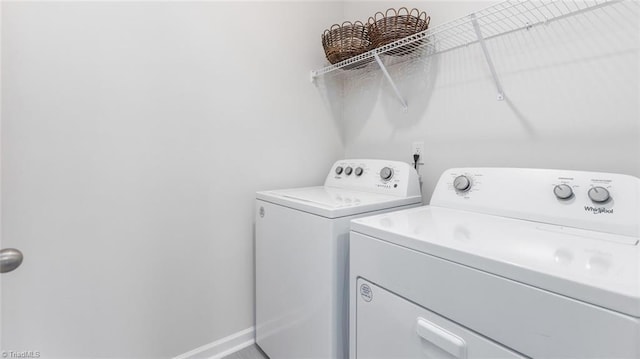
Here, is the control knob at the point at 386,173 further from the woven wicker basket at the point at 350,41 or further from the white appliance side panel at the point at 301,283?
the woven wicker basket at the point at 350,41

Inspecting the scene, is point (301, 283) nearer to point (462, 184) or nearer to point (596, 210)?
point (462, 184)

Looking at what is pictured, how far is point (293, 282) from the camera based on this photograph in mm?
1219

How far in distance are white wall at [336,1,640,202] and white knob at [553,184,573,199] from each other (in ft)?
0.69

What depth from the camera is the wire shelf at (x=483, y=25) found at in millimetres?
1012

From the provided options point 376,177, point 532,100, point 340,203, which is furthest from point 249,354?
point 532,100

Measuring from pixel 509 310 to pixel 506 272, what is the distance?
0.25 ft

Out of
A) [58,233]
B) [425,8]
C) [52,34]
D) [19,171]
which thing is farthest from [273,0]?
[58,233]

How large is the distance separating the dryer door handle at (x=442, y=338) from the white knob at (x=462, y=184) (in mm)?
593

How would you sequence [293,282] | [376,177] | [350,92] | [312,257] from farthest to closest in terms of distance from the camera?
[350,92]
[376,177]
[293,282]
[312,257]

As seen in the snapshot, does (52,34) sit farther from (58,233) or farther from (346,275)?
(346,275)

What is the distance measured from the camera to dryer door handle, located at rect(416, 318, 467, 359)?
0.65 metres

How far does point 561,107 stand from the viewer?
1050mm

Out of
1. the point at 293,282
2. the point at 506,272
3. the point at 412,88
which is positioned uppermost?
the point at 412,88

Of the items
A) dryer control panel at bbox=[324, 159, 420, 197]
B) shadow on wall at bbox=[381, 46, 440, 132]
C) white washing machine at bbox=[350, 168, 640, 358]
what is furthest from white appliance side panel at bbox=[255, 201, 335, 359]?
shadow on wall at bbox=[381, 46, 440, 132]
